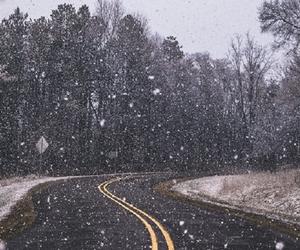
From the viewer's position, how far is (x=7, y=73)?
5191 cm

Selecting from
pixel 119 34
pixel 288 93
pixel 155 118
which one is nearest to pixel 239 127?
pixel 155 118

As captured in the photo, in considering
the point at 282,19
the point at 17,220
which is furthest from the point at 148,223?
the point at 282,19

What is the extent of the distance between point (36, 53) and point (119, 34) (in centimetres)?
1062

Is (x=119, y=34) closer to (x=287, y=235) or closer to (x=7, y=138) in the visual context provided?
(x=7, y=138)

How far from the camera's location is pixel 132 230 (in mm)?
13844

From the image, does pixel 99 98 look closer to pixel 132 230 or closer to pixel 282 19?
pixel 282 19

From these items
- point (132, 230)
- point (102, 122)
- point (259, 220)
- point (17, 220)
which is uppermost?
point (102, 122)

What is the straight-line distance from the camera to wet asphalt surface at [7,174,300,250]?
37.0 feet

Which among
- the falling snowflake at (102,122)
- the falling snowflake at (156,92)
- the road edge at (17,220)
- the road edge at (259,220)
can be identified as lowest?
the road edge at (259,220)

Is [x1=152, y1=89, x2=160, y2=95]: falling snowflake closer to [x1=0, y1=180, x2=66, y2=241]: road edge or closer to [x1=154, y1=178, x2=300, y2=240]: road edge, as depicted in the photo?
[x1=154, y1=178, x2=300, y2=240]: road edge

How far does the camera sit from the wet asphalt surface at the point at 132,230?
37.0 ft

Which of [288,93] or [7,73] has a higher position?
[7,73]

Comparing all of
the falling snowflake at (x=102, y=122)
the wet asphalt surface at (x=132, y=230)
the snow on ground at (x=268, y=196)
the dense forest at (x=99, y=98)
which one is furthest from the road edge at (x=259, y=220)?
the falling snowflake at (x=102, y=122)

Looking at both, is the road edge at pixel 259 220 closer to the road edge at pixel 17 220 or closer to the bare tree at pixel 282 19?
the road edge at pixel 17 220
